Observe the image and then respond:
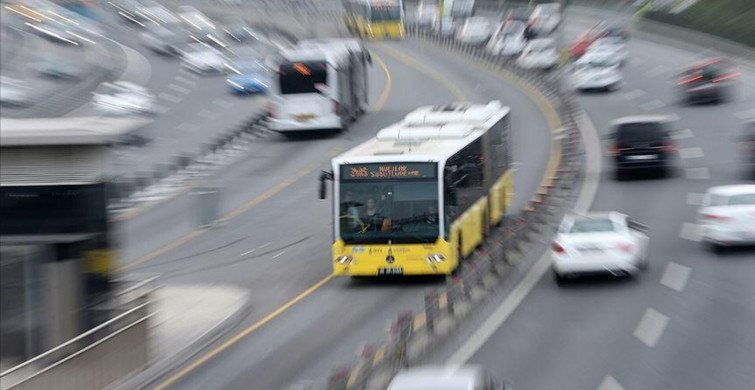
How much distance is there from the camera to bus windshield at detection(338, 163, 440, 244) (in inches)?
990

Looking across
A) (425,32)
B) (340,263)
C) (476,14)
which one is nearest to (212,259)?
(340,263)

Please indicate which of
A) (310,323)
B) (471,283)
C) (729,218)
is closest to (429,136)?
(471,283)

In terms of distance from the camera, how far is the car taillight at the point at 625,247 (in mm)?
24656

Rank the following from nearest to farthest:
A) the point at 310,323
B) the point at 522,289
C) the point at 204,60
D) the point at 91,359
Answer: the point at 91,359 < the point at 310,323 < the point at 522,289 < the point at 204,60

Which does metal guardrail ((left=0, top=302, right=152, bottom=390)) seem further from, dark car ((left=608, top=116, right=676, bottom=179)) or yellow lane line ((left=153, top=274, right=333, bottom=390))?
dark car ((left=608, top=116, right=676, bottom=179))

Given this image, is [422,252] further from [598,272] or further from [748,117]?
[748,117]

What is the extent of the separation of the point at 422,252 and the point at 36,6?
73.2m

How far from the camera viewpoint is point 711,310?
71.5ft

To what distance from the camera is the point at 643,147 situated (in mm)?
39125

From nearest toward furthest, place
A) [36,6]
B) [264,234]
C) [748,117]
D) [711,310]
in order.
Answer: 1. [711,310]
2. [264,234]
3. [748,117]
4. [36,6]

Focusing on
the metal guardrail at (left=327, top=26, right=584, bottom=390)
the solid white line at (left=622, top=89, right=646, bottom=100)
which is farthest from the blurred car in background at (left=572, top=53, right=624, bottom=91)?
the metal guardrail at (left=327, top=26, right=584, bottom=390)

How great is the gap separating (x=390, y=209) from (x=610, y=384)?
9.00 meters

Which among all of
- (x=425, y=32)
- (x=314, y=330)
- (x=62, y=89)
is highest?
(x=425, y=32)

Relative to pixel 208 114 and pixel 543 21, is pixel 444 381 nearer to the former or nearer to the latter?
pixel 208 114
